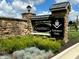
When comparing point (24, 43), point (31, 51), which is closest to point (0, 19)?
point (24, 43)

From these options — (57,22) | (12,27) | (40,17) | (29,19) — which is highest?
(40,17)

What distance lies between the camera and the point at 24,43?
863cm

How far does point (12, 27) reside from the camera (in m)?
10.9

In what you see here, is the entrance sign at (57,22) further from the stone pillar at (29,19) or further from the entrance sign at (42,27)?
the stone pillar at (29,19)

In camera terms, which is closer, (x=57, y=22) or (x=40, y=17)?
(x=57, y=22)

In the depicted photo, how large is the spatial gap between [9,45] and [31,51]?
1640 mm

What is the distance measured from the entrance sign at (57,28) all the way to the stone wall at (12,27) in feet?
7.26

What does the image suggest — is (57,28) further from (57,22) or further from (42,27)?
(42,27)

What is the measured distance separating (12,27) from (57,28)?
3.00 m

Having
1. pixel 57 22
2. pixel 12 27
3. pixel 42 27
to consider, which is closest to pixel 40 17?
pixel 42 27

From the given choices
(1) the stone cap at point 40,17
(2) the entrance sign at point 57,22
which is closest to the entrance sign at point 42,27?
(2) the entrance sign at point 57,22

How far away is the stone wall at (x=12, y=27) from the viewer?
10.2m

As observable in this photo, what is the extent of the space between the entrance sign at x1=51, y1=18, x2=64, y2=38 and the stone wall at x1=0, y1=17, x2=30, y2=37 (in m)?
2.21

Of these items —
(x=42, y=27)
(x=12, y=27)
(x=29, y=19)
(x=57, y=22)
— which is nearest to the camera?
(x=12, y=27)
